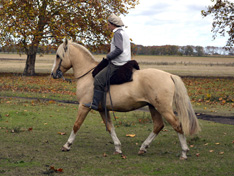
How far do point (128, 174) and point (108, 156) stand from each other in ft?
5.25

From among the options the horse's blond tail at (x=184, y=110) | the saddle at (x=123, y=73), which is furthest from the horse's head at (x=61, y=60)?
the horse's blond tail at (x=184, y=110)

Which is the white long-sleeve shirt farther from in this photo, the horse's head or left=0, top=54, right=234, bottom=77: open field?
left=0, top=54, right=234, bottom=77: open field

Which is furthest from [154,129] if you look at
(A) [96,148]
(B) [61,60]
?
(B) [61,60]

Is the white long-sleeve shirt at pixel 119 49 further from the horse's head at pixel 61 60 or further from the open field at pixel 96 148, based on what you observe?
the open field at pixel 96 148

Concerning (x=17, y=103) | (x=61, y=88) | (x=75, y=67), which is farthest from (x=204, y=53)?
(x=75, y=67)

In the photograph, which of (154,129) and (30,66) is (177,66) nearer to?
(30,66)

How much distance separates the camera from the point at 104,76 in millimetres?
8484

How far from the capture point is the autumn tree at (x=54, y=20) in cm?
3162

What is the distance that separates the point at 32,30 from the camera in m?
31.7

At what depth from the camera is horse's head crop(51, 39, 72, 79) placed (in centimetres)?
911

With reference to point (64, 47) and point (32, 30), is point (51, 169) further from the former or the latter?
point (32, 30)

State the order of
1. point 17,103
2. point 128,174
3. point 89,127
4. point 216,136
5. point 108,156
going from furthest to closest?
point 17,103 < point 89,127 < point 216,136 < point 108,156 < point 128,174

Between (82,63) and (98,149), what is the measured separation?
2010mm

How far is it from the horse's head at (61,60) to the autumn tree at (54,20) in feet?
71.7
